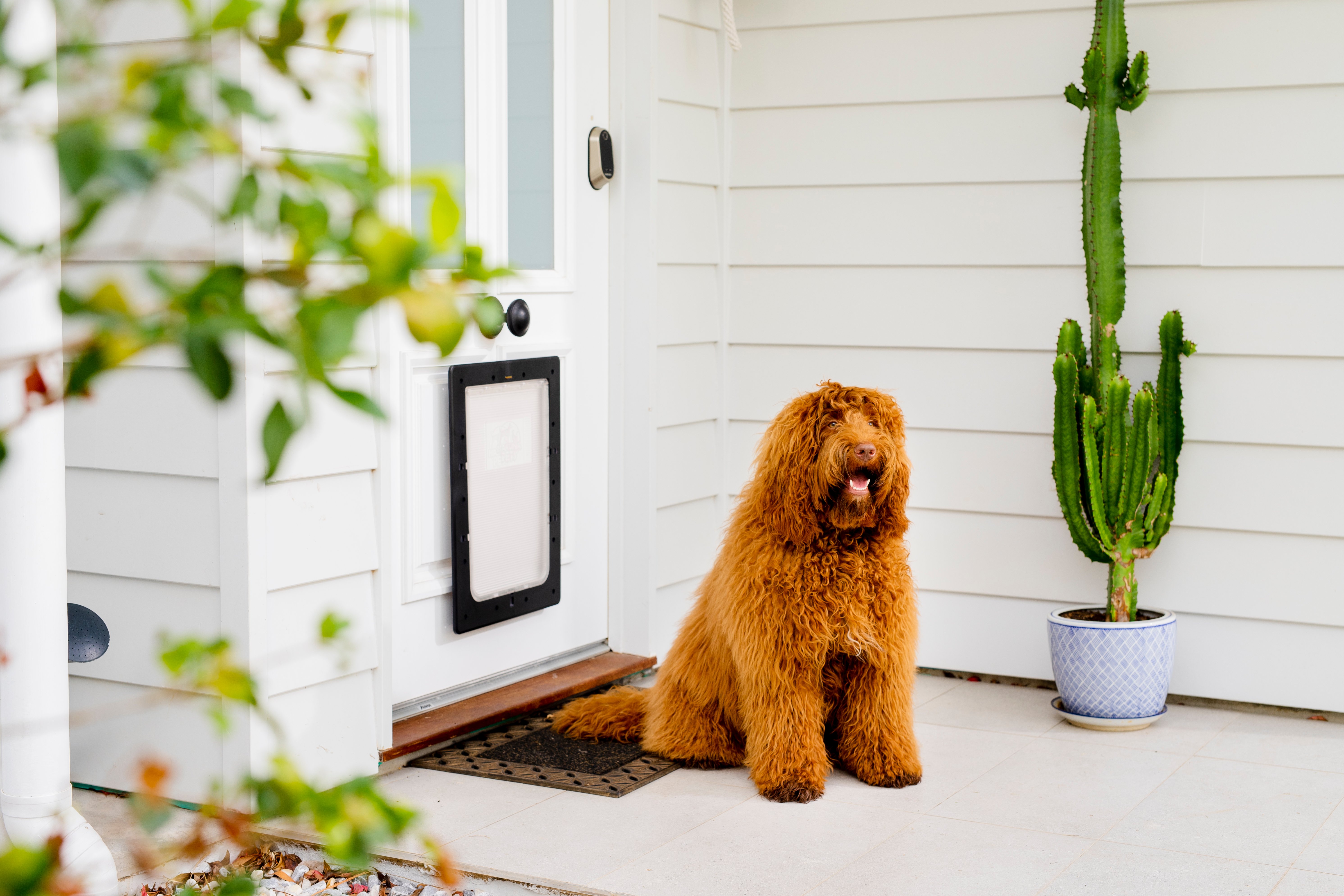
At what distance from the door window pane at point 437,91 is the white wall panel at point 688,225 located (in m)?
0.70

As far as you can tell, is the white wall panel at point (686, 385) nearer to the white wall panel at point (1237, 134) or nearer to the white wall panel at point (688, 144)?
the white wall panel at point (688, 144)

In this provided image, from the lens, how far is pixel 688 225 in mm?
3652

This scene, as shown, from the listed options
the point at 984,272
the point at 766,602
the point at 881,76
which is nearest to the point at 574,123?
the point at 881,76

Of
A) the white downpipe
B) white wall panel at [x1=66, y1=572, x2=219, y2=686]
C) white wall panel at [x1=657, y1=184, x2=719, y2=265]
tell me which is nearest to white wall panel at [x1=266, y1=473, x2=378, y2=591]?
white wall panel at [x1=66, y1=572, x2=219, y2=686]

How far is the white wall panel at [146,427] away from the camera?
2371mm

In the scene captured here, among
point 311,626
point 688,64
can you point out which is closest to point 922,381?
point 688,64

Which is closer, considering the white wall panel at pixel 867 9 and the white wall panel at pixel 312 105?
the white wall panel at pixel 312 105

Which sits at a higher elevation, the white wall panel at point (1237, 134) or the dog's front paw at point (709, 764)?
the white wall panel at point (1237, 134)

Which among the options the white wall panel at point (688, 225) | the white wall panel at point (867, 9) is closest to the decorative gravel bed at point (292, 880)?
the white wall panel at point (688, 225)

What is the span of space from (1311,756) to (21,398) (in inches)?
108

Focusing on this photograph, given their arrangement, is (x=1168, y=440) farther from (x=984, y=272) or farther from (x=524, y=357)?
(x=524, y=357)

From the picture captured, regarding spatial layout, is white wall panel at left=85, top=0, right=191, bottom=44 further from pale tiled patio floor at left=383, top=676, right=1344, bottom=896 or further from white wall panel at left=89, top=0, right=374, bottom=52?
pale tiled patio floor at left=383, top=676, right=1344, bottom=896

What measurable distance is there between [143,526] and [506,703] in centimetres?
99

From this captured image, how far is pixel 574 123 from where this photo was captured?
11.1 ft
